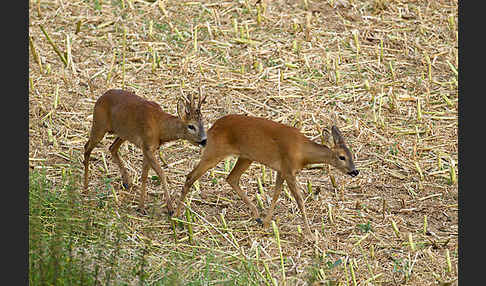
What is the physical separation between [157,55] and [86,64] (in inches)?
39.6

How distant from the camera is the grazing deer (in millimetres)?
9133

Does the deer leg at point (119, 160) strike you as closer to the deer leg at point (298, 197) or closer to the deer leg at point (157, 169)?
the deer leg at point (157, 169)

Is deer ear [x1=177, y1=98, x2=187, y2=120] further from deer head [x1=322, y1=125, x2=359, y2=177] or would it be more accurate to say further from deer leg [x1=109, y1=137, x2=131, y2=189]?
deer head [x1=322, y1=125, x2=359, y2=177]

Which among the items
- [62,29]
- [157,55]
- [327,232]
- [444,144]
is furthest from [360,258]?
[62,29]

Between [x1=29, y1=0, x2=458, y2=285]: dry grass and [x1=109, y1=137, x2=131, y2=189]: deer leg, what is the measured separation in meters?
0.17

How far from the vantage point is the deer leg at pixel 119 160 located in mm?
9656

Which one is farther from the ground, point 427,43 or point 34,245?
point 34,245

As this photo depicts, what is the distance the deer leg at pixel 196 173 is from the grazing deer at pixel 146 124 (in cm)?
13

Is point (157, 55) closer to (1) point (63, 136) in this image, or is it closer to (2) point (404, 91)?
(1) point (63, 136)

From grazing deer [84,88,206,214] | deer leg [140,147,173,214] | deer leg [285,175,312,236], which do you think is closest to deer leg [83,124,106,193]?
grazing deer [84,88,206,214]

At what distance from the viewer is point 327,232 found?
904cm

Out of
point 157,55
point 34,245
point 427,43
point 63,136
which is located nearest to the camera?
point 34,245

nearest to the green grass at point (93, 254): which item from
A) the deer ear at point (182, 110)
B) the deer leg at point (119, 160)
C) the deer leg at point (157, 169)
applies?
the deer leg at point (119, 160)

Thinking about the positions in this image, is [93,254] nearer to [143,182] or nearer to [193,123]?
Result: [143,182]
